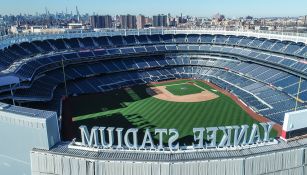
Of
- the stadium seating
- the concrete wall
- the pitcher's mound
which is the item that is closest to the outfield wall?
the concrete wall

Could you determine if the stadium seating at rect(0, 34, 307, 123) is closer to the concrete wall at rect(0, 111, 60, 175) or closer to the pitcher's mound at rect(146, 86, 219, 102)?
the pitcher's mound at rect(146, 86, 219, 102)

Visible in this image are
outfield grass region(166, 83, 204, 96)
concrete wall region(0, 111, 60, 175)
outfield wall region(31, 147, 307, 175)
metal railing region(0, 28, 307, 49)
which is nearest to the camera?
outfield wall region(31, 147, 307, 175)

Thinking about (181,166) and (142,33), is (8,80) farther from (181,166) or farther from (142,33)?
(142,33)

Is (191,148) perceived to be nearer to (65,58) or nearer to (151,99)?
(151,99)

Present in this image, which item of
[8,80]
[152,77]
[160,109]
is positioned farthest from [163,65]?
[8,80]

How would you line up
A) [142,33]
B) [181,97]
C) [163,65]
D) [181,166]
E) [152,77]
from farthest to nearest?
[142,33] → [163,65] → [152,77] → [181,97] → [181,166]

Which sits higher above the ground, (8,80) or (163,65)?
(8,80)

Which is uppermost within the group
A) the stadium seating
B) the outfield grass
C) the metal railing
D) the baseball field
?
the metal railing
